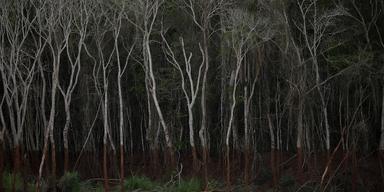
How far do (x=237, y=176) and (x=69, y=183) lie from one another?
605 cm

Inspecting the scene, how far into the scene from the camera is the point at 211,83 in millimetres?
19141

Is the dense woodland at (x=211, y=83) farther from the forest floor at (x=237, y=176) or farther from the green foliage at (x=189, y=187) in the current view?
the green foliage at (x=189, y=187)

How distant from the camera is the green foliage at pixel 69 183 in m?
14.1

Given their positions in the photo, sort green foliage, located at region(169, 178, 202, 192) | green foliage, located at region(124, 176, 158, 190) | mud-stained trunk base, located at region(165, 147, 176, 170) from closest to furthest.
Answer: green foliage, located at region(169, 178, 202, 192) → green foliage, located at region(124, 176, 158, 190) → mud-stained trunk base, located at region(165, 147, 176, 170)

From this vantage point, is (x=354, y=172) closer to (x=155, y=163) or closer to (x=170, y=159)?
(x=170, y=159)

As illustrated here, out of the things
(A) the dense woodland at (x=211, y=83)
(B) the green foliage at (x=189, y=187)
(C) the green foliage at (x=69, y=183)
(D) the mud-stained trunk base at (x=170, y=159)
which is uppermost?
(A) the dense woodland at (x=211, y=83)

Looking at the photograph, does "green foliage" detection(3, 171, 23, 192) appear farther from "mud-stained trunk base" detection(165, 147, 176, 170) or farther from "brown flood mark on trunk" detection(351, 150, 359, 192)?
"brown flood mark on trunk" detection(351, 150, 359, 192)

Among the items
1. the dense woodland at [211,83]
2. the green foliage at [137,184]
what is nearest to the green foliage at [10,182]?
the dense woodland at [211,83]

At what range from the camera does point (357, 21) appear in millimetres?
16719

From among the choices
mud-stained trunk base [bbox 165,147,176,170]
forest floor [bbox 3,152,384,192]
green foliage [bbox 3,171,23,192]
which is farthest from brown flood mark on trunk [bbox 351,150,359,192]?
green foliage [bbox 3,171,23,192]

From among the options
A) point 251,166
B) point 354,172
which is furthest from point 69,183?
point 354,172

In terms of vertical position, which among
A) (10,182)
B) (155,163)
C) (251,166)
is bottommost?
(251,166)

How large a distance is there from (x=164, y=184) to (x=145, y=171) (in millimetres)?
3670

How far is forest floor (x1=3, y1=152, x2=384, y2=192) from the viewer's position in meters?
14.7
